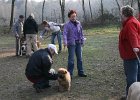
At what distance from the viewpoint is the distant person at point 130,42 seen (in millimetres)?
7750

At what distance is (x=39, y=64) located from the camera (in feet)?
31.2

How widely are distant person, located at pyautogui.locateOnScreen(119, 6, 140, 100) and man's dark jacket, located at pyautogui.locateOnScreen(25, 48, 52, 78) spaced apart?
6.93 feet

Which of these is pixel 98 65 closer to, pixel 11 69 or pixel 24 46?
pixel 11 69

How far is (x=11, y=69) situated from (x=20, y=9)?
6066 centimetres

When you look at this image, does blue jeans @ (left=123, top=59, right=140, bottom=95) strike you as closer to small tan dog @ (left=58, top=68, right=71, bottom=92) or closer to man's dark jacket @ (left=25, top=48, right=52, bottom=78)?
small tan dog @ (left=58, top=68, right=71, bottom=92)

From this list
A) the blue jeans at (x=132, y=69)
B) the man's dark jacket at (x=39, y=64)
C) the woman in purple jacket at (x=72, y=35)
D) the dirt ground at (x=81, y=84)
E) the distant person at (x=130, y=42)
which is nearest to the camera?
the distant person at (x=130, y=42)

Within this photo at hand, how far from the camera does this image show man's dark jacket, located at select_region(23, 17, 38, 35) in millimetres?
16297

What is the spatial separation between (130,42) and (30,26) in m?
8.94

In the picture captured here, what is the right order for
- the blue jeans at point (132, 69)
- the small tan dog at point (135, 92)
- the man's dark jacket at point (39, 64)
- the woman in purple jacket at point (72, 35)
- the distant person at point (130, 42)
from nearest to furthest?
the small tan dog at point (135, 92)
the distant person at point (130, 42)
the blue jeans at point (132, 69)
the man's dark jacket at point (39, 64)
the woman in purple jacket at point (72, 35)

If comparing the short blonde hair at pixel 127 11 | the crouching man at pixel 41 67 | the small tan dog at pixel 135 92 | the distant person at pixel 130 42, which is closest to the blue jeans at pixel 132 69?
the distant person at pixel 130 42

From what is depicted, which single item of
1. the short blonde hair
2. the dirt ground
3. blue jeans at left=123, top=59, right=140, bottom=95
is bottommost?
the dirt ground

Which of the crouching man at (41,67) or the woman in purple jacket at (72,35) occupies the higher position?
the woman in purple jacket at (72,35)

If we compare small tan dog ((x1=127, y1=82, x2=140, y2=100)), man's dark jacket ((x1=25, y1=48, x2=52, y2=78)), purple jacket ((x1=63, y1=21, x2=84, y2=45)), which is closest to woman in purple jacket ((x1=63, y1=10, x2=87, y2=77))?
purple jacket ((x1=63, y1=21, x2=84, y2=45))

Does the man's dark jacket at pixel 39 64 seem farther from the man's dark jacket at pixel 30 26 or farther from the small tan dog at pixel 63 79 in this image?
the man's dark jacket at pixel 30 26
